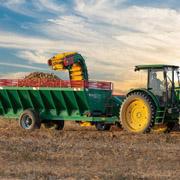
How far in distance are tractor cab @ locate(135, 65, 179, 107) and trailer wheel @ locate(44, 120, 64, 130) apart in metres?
4.91

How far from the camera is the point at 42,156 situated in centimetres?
777

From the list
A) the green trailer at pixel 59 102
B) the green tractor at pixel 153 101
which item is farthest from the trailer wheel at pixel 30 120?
the green tractor at pixel 153 101

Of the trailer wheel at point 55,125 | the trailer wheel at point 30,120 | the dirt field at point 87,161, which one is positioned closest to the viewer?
the dirt field at point 87,161

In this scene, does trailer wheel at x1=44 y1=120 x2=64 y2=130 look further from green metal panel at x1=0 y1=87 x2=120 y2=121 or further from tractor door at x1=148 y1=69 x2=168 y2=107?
tractor door at x1=148 y1=69 x2=168 y2=107

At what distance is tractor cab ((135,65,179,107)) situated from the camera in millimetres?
12195

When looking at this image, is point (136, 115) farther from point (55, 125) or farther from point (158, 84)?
point (55, 125)

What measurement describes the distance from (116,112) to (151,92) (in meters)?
2.59

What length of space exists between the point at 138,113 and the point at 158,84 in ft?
4.34

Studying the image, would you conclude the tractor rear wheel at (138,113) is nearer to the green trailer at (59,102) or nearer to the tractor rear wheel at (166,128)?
the green trailer at (59,102)

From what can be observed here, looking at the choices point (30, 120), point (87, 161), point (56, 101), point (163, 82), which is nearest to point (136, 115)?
point (163, 82)

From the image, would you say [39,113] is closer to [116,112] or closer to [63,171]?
[116,112]

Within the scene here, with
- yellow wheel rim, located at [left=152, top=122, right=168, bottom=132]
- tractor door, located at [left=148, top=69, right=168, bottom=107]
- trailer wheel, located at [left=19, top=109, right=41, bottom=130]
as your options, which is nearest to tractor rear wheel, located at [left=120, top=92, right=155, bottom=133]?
tractor door, located at [left=148, top=69, right=168, bottom=107]

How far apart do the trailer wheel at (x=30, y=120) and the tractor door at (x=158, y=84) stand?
16.4ft

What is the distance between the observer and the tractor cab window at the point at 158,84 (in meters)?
12.3
